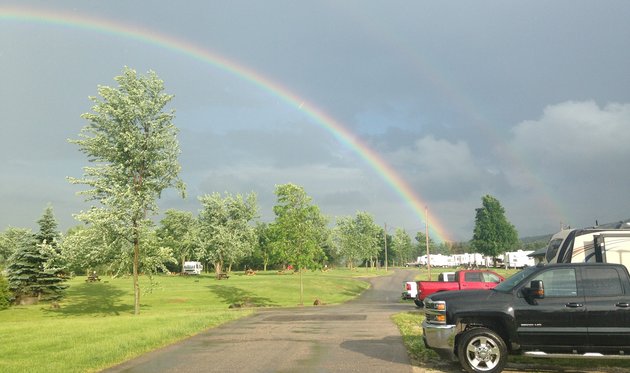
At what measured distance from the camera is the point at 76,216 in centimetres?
3044

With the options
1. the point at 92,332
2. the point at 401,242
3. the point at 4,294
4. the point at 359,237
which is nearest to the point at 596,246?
the point at 92,332

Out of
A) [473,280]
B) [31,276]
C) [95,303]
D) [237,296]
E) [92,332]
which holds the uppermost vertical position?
[31,276]

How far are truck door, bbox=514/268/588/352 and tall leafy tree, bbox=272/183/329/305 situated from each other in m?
28.0

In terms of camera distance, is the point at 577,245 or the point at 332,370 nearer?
the point at 332,370

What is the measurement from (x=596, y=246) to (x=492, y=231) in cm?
11427

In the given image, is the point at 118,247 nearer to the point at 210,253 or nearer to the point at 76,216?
the point at 76,216

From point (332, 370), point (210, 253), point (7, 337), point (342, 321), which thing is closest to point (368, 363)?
point (332, 370)

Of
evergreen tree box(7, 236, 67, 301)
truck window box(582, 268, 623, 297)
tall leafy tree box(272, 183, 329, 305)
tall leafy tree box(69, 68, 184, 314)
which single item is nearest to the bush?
evergreen tree box(7, 236, 67, 301)

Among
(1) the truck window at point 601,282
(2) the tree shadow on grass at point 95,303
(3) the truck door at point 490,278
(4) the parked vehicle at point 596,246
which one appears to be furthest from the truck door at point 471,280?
(2) the tree shadow on grass at point 95,303

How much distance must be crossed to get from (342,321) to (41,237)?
1314 inches

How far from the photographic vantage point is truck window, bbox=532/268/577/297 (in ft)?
29.8

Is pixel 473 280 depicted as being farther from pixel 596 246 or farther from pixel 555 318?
pixel 555 318

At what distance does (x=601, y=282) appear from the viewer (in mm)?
9055

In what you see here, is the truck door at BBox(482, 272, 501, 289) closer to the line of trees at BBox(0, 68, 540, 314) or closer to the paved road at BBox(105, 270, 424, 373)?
the paved road at BBox(105, 270, 424, 373)
